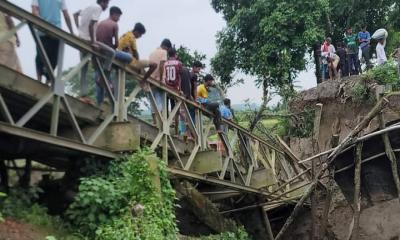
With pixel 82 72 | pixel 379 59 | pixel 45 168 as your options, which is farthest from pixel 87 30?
pixel 379 59

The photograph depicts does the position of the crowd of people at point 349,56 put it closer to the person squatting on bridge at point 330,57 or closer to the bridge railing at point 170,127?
the person squatting on bridge at point 330,57

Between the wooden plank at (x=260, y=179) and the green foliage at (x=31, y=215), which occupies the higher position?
the wooden plank at (x=260, y=179)

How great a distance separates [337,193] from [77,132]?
921 centimetres

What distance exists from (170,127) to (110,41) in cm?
263

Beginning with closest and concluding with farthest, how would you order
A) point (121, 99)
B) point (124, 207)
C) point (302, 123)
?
point (124, 207), point (121, 99), point (302, 123)

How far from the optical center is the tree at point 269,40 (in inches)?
837

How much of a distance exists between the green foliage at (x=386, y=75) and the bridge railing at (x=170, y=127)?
3132 millimetres

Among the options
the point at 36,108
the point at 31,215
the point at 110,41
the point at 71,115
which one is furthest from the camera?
the point at 110,41

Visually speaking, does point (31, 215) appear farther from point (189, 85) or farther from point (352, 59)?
point (352, 59)

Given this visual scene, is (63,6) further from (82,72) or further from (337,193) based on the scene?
(337,193)

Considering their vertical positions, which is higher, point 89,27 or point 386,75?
point 386,75

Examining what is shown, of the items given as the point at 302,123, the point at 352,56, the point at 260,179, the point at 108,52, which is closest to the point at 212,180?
the point at 260,179

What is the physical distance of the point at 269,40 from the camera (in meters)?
21.9

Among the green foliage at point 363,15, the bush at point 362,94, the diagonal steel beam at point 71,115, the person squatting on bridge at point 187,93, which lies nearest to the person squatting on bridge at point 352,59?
the bush at point 362,94
